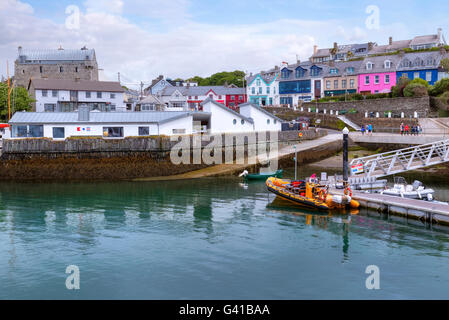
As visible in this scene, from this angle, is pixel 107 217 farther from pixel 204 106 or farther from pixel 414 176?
pixel 414 176

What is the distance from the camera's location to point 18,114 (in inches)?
1833

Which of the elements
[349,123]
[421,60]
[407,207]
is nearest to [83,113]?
[407,207]

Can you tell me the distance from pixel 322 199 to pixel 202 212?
8.63 m

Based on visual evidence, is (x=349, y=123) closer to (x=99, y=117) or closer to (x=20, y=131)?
(x=99, y=117)

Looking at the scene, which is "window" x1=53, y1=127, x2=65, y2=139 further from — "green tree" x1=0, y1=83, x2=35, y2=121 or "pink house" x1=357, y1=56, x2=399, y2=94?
"pink house" x1=357, y1=56, x2=399, y2=94

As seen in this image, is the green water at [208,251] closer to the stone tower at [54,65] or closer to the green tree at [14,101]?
the green tree at [14,101]

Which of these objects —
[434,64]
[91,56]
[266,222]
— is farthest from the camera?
[91,56]

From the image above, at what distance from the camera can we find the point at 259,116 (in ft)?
183

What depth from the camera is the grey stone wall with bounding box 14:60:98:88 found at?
90500mm

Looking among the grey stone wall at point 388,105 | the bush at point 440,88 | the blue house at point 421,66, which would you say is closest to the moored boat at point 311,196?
the grey stone wall at point 388,105

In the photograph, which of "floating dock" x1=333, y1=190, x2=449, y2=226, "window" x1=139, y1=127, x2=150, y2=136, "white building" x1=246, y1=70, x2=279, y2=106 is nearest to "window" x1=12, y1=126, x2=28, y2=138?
"window" x1=139, y1=127, x2=150, y2=136

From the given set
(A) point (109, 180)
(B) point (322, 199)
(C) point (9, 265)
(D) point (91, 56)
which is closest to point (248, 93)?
(D) point (91, 56)

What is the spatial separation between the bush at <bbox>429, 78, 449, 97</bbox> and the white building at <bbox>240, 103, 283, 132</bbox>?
26491 mm

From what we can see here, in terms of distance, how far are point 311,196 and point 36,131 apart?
3123 centimetres
